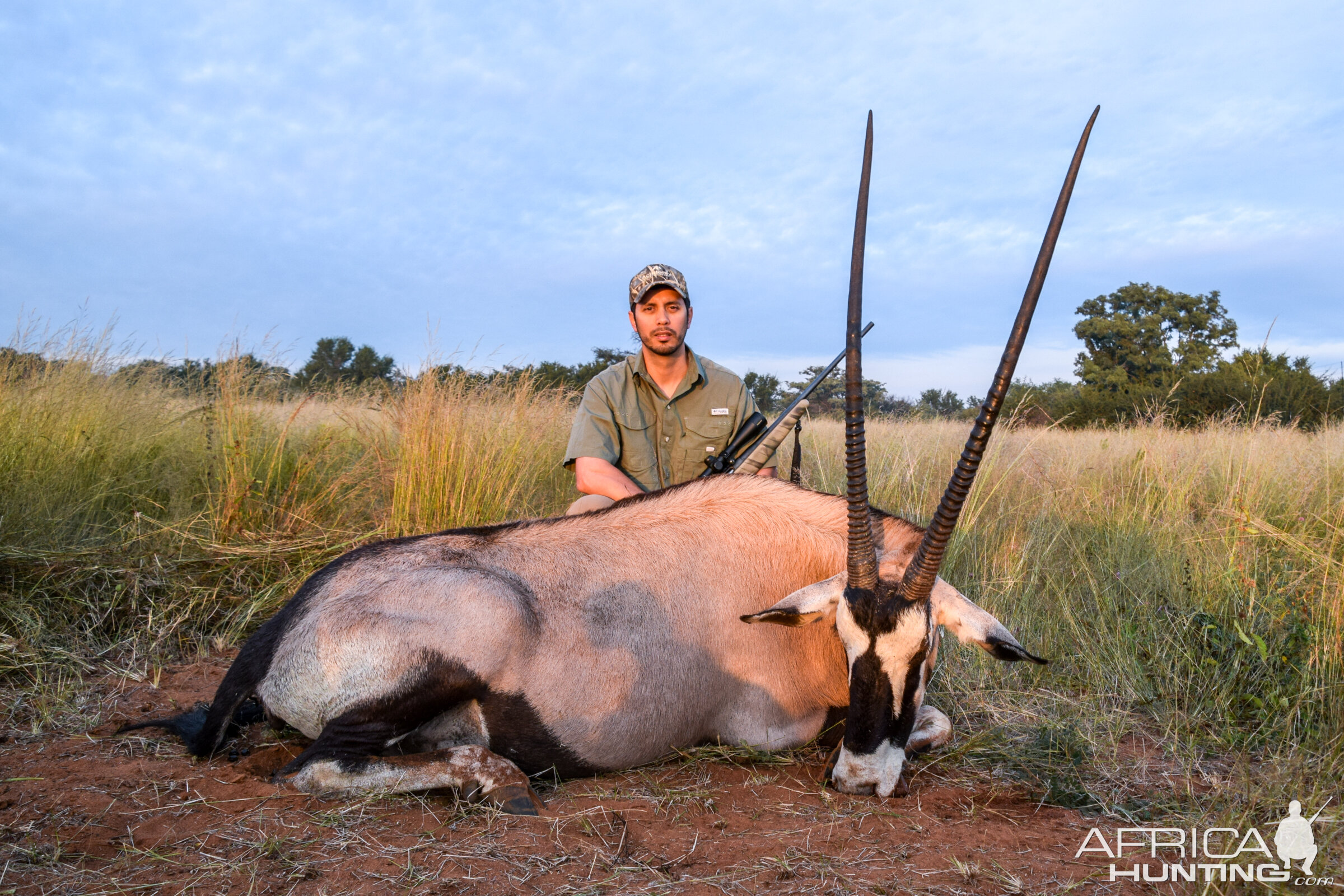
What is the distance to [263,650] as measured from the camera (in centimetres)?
316

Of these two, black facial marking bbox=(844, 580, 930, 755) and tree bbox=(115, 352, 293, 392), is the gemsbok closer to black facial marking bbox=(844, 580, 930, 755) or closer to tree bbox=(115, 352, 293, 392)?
black facial marking bbox=(844, 580, 930, 755)

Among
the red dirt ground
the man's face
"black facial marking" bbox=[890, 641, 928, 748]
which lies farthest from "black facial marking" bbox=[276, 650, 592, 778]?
the man's face

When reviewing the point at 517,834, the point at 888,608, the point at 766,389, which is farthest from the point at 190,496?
the point at 766,389

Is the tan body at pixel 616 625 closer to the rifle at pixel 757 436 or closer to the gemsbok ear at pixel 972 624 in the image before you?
the gemsbok ear at pixel 972 624

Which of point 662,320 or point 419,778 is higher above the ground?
point 662,320

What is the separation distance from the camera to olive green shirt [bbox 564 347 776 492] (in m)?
5.84

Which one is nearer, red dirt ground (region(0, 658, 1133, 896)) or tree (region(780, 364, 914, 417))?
red dirt ground (region(0, 658, 1133, 896))

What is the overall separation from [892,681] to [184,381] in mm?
8202

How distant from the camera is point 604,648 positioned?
3.20 meters

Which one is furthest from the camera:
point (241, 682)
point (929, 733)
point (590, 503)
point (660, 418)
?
point (660, 418)

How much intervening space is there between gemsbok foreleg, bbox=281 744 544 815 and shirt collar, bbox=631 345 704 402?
3321mm

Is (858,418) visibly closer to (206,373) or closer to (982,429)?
(982,429)

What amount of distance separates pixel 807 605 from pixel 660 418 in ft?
9.47

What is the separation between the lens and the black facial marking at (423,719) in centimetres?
296
